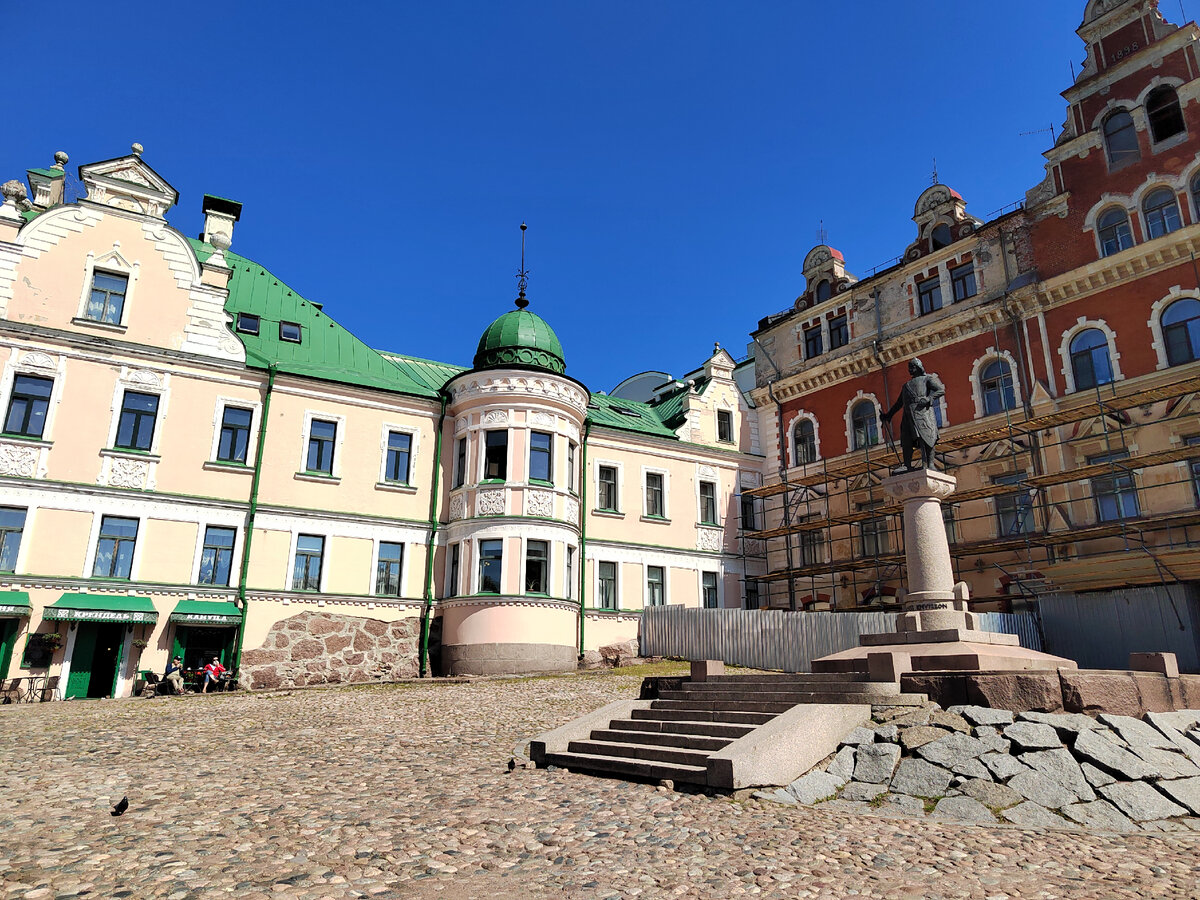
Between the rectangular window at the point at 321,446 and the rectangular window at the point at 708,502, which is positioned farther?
the rectangular window at the point at 708,502

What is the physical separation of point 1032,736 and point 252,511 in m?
22.0

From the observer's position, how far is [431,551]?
2783cm

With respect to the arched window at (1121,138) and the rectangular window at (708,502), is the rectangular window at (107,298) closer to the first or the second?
the rectangular window at (708,502)

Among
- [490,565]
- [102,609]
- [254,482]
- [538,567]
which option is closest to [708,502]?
[538,567]

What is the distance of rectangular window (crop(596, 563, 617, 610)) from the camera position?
3067 cm

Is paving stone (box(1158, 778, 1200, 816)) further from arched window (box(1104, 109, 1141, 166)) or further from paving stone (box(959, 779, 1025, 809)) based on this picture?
arched window (box(1104, 109, 1141, 166))

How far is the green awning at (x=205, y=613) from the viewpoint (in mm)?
23031

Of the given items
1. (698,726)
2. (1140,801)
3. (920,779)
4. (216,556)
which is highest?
(216,556)

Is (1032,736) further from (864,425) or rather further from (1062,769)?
(864,425)

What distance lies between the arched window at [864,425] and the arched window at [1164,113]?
12645 millimetres

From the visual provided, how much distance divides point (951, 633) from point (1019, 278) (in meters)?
19.8

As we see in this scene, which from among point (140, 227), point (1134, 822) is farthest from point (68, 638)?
point (1134, 822)

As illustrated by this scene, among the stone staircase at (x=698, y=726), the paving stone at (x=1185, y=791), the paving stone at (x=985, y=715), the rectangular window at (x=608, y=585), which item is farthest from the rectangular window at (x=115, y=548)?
the paving stone at (x=1185, y=791)

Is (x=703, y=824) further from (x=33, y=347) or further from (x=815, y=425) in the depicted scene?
(x=815, y=425)
